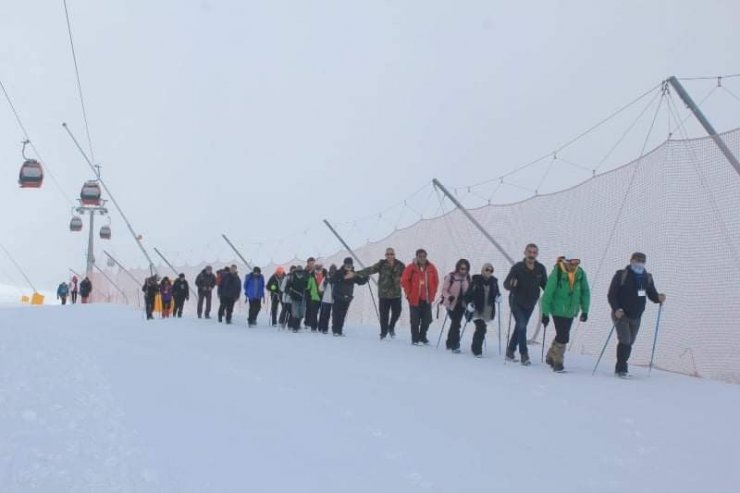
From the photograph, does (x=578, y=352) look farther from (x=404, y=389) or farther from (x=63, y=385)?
(x=63, y=385)

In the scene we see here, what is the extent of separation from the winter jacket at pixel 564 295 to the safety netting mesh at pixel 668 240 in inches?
50.7

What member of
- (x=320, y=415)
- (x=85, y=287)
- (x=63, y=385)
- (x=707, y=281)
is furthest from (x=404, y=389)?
(x=85, y=287)

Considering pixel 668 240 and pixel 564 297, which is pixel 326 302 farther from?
pixel 668 240

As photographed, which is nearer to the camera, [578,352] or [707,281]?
[707,281]

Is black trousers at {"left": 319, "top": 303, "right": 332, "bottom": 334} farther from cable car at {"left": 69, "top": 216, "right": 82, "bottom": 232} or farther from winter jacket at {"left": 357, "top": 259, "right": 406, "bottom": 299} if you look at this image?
cable car at {"left": 69, "top": 216, "right": 82, "bottom": 232}

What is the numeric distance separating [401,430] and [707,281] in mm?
5807

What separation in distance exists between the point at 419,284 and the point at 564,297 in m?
3.68

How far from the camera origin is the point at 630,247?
12141mm

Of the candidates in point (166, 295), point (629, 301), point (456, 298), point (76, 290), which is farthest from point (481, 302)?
point (76, 290)

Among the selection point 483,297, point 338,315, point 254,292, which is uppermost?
point 483,297

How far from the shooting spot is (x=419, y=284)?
46.0 feet

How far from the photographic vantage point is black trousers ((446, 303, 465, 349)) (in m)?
12.8

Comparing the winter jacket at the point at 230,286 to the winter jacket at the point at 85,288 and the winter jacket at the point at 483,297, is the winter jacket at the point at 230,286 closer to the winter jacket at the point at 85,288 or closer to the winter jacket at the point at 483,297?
the winter jacket at the point at 483,297

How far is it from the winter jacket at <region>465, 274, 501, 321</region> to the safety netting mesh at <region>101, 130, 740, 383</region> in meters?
1.81
